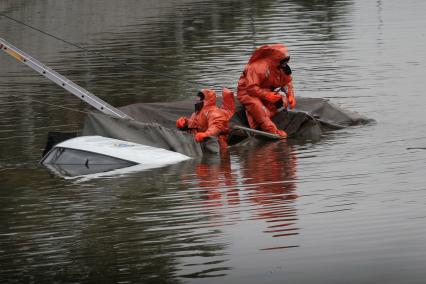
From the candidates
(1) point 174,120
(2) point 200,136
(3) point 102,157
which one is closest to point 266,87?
(1) point 174,120

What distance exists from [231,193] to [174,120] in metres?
6.84

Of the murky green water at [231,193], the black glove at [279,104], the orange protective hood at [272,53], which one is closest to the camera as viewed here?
the murky green water at [231,193]

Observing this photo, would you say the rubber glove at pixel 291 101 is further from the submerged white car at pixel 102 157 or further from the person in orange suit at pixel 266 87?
the submerged white car at pixel 102 157

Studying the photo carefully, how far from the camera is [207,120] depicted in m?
25.9

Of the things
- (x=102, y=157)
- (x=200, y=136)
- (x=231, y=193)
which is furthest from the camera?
(x=200, y=136)

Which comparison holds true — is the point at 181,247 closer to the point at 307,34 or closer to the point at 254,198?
the point at 254,198

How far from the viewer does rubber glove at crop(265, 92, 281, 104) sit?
89.4 ft

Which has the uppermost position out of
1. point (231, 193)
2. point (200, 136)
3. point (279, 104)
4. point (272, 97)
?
point (272, 97)

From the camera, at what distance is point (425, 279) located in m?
14.8

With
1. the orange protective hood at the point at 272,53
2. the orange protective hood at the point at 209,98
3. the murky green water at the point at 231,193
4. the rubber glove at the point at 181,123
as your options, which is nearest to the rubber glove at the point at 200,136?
the murky green water at the point at 231,193

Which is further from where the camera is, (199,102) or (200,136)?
→ (199,102)

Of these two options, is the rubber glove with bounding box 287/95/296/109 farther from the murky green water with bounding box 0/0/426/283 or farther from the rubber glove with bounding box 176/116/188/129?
the rubber glove with bounding box 176/116/188/129

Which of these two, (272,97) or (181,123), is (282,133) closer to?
(272,97)

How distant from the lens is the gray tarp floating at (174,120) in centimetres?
2525
